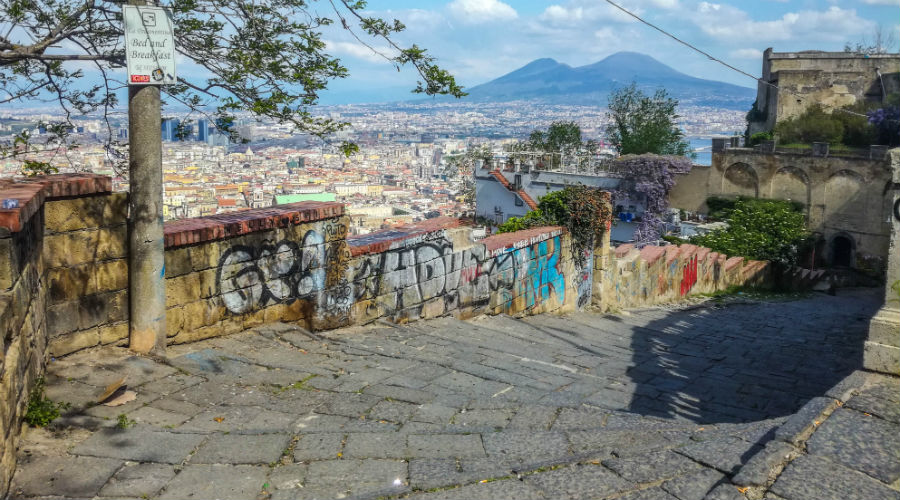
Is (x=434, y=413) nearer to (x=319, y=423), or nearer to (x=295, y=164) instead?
(x=319, y=423)

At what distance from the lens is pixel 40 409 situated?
12.4 ft

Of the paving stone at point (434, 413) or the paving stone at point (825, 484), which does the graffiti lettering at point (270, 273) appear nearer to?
the paving stone at point (434, 413)

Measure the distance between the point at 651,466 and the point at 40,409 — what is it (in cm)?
324

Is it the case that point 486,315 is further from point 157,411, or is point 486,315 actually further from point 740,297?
point 740,297

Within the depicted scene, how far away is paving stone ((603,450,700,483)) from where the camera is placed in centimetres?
324

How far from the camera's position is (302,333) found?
6574 millimetres

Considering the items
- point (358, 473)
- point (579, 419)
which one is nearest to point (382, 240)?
point (579, 419)

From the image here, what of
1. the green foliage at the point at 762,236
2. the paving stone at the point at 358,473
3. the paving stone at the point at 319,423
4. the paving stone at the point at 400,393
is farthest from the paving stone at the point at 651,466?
the green foliage at the point at 762,236

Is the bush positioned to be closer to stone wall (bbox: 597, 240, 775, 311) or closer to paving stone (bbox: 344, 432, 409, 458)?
stone wall (bbox: 597, 240, 775, 311)

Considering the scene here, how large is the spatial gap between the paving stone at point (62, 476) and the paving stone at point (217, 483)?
0.33 m

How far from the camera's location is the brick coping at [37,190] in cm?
362

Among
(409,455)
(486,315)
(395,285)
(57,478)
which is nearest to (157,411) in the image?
(57,478)

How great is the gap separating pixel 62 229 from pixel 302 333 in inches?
92.3

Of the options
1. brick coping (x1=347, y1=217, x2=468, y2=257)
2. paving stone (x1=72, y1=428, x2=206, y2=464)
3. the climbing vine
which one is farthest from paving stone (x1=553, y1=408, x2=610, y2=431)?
the climbing vine
